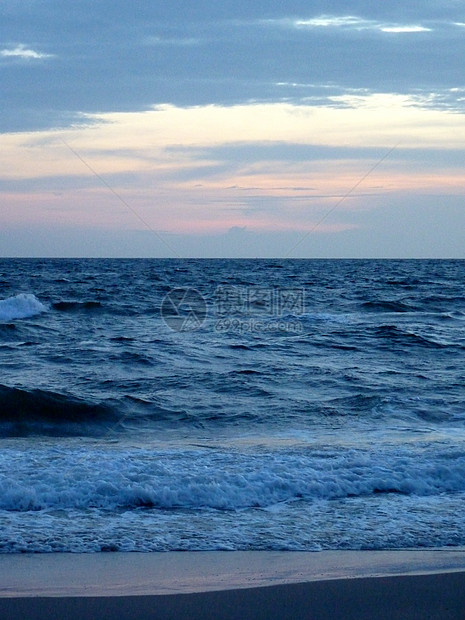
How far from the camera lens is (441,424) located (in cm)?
1009

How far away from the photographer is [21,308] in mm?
28000

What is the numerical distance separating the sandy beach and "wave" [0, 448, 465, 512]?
1.26 metres

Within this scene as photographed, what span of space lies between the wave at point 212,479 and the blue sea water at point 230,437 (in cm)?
2

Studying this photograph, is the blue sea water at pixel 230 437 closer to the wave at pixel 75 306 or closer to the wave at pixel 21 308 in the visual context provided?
the wave at pixel 21 308

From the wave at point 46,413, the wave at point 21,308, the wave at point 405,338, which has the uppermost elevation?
the wave at point 21,308

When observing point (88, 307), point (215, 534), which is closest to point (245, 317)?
point (88, 307)

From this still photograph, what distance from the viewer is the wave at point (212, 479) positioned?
649 centimetres

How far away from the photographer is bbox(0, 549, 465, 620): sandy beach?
14.1 ft

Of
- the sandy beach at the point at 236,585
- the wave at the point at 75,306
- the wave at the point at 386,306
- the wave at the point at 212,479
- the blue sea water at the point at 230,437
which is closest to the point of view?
the sandy beach at the point at 236,585

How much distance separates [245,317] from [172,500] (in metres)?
19.1

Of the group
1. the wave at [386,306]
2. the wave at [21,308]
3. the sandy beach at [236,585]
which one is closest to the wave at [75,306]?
the wave at [21,308]

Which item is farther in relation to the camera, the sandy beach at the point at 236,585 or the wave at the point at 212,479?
the wave at the point at 212,479

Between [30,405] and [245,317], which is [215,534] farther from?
[245,317]

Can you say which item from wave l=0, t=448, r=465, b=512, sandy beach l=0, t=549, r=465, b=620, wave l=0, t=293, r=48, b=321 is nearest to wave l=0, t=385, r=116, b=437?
wave l=0, t=448, r=465, b=512
